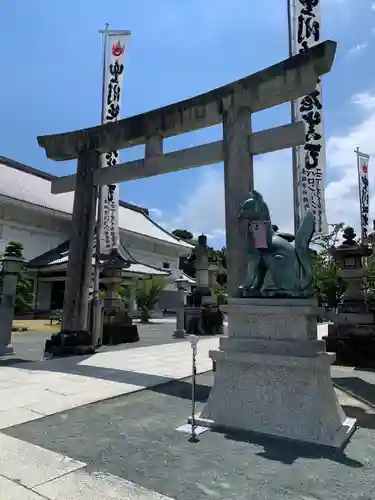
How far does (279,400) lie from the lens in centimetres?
421

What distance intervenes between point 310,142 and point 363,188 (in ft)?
36.9

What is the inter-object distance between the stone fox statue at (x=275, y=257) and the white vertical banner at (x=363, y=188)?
49.4 feet

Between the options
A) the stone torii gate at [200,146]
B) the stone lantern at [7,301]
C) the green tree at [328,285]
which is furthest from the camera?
the green tree at [328,285]

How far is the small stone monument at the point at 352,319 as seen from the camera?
9508 mm

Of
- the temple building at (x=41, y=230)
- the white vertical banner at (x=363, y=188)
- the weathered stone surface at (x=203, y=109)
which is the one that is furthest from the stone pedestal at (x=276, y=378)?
the temple building at (x=41, y=230)

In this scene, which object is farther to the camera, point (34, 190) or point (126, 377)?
point (34, 190)

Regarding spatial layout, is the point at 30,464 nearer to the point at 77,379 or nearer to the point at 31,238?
the point at 77,379

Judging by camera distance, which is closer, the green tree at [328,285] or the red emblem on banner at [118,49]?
the red emblem on banner at [118,49]

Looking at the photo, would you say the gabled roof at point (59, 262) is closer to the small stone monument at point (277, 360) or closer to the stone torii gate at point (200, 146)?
the stone torii gate at point (200, 146)

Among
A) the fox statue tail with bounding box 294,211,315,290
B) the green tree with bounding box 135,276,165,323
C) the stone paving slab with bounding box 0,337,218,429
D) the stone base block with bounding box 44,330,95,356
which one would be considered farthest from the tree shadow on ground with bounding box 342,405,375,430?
the green tree with bounding box 135,276,165,323

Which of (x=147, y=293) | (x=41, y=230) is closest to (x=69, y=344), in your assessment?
(x=147, y=293)

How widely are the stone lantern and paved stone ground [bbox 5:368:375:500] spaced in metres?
5.93

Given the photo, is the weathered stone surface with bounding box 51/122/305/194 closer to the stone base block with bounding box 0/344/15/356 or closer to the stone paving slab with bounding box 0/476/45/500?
the stone base block with bounding box 0/344/15/356

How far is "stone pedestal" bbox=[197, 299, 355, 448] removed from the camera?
13.4ft
